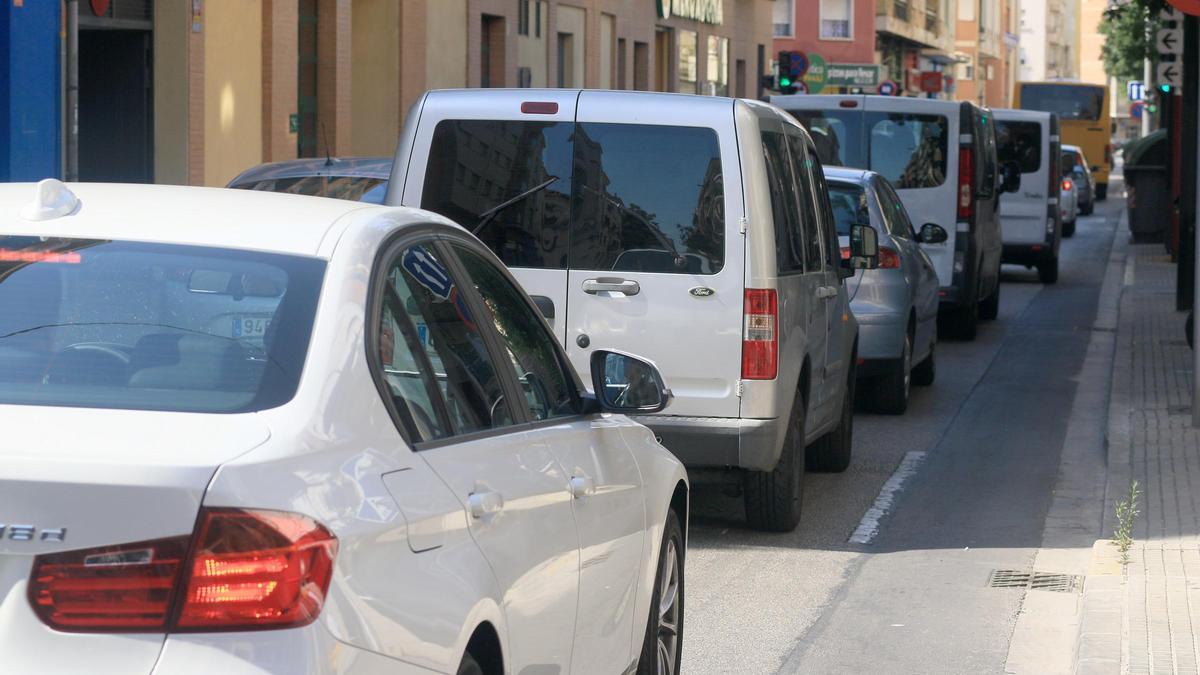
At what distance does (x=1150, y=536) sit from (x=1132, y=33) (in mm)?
40999

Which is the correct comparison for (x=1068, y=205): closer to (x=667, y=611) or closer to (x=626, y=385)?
(x=667, y=611)

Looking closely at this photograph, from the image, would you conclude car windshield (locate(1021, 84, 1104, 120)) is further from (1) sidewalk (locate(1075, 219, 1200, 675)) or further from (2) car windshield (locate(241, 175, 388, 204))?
(2) car windshield (locate(241, 175, 388, 204))

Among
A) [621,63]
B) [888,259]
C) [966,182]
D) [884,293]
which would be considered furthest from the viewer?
[621,63]

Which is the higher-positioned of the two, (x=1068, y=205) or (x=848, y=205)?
(x=848, y=205)

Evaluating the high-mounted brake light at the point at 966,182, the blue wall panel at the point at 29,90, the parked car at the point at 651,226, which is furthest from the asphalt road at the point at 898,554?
the blue wall panel at the point at 29,90

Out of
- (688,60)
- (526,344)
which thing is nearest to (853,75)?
(688,60)

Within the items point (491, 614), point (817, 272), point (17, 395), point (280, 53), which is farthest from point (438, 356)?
point (280, 53)

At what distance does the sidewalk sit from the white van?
835 centimetres

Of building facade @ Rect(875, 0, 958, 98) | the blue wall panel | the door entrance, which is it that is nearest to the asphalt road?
the blue wall panel

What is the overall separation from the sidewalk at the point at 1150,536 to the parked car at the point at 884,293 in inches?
57.4

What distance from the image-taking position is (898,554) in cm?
806

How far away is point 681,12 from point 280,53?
20743 mm

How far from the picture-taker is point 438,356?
3.66 m

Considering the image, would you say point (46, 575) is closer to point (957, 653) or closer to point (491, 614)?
point (491, 614)
